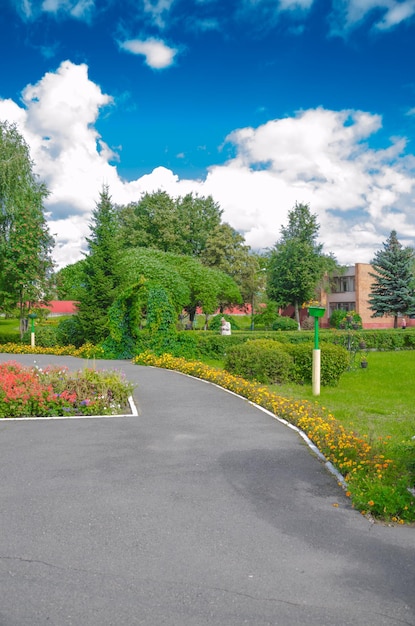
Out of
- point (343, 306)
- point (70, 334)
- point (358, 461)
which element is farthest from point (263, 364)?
point (343, 306)

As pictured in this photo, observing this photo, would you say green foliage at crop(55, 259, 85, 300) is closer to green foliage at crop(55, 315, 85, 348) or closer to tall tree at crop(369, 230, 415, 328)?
green foliage at crop(55, 315, 85, 348)

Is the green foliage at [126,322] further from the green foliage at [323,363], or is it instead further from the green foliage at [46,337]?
the green foliage at [323,363]

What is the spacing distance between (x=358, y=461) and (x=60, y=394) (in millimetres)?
6185

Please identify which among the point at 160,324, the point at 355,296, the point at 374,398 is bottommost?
the point at 374,398

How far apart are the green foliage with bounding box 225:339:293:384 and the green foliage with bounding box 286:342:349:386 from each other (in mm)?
365

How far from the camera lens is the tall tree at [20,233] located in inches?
1098

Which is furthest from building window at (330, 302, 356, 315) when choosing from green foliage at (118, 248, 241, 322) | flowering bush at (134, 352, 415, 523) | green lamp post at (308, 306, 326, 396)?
flowering bush at (134, 352, 415, 523)

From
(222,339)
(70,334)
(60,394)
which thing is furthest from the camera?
(70,334)

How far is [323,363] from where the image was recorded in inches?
580

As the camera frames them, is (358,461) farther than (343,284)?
No

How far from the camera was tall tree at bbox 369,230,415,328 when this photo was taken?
41281mm

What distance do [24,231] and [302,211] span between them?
36412 millimetres

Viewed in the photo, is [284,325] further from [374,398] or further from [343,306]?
[374,398]

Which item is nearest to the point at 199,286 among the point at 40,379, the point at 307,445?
the point at 40,379
